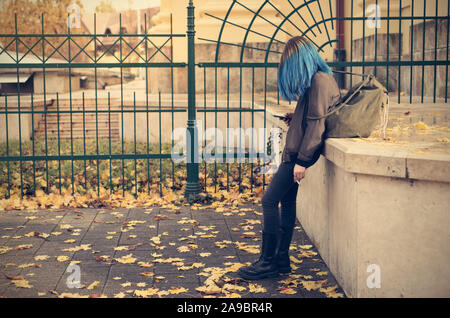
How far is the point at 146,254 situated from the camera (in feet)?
18.8

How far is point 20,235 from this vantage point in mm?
6352

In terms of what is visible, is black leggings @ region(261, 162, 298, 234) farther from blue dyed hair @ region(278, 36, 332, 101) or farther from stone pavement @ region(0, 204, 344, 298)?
blue dyed hair @ region(278, 36, 332, 101)

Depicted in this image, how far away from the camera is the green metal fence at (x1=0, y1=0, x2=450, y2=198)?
778cm

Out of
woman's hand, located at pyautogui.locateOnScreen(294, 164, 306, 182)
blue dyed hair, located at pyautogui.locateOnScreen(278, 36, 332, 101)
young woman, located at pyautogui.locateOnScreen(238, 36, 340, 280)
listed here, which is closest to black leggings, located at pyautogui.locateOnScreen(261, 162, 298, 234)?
young woman, located at pyautogui.locateOnScreen(238, 36, 340, 280)

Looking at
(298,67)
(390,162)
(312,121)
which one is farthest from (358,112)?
(390,162)

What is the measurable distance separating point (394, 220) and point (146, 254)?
249cm

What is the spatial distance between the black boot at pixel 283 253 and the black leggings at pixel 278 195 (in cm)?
9

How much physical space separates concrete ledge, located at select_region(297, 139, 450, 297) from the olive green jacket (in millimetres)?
181

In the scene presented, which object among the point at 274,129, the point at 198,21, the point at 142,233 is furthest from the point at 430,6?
the point at 142,233

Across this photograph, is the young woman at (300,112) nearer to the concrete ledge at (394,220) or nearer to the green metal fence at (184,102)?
the concrete ledge at (394,220)

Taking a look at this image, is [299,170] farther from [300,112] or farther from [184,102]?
[184,102]

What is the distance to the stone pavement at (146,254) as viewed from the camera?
482cm

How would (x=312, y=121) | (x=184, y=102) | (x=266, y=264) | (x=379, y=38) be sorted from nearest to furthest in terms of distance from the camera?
1. (x=312, y=121)
2. (x=266, y=264)
3. (x=184, y=102)
4. (x=379, y=38)
